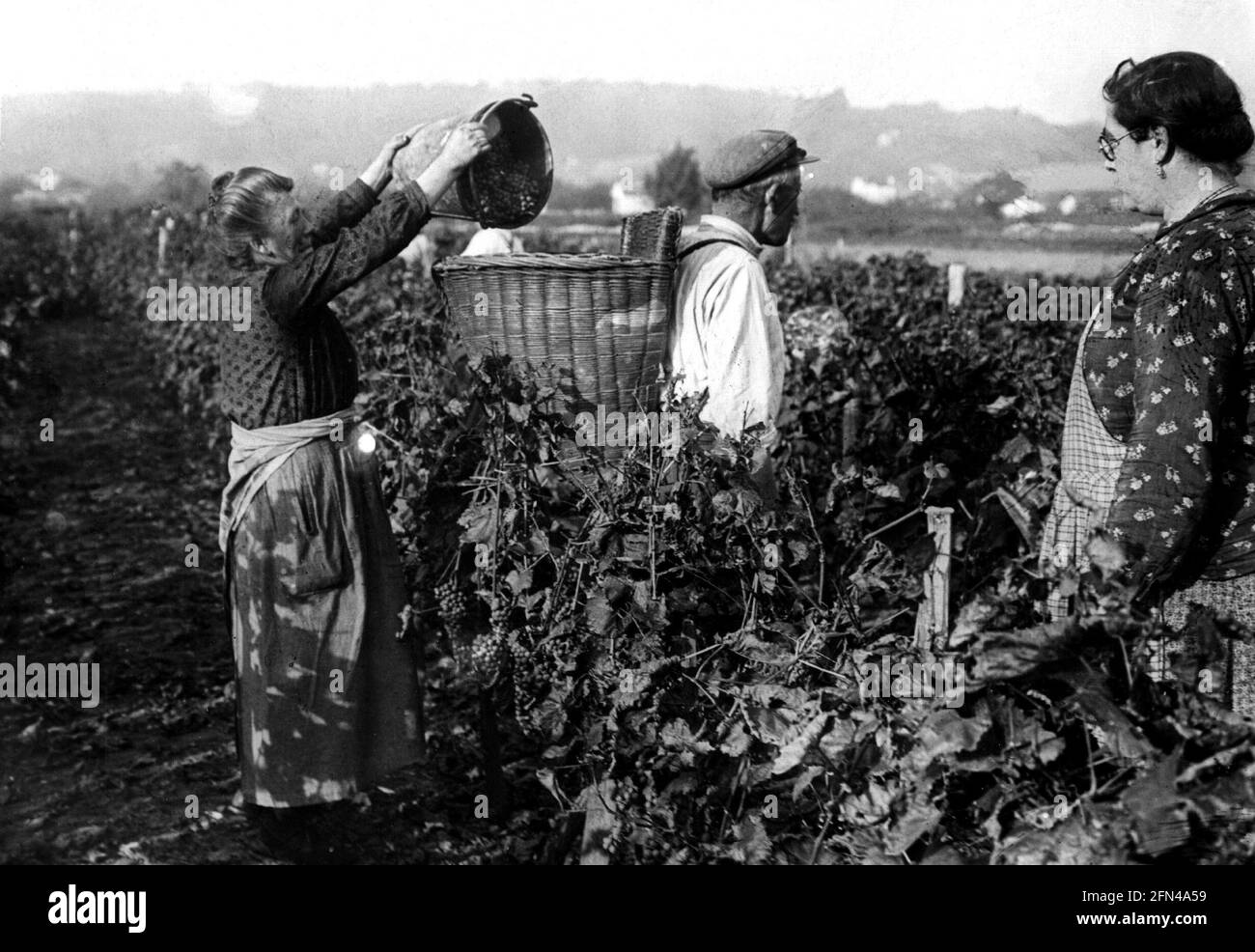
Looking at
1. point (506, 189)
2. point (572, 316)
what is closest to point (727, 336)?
point (572, 316)

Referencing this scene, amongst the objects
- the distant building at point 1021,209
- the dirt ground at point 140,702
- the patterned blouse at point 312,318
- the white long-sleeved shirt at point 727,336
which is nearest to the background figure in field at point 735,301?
the white long-sleeved shirt at point 727,336

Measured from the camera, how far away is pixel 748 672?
220 centimetres

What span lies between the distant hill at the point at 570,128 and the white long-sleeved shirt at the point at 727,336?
661 millimetres

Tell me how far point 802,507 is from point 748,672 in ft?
1.09

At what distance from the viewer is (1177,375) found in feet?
6.25

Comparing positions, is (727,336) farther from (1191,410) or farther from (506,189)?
(1191,410)

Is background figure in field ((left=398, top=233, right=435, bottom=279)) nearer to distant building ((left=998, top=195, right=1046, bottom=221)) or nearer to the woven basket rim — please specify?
distant building ((left=998, top=195, right=1046, bottom=221))

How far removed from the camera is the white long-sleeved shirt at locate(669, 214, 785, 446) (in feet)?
9.09

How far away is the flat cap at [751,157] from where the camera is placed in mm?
2826

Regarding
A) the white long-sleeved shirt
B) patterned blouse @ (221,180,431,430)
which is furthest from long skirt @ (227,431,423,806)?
the white long-sleeved shirt

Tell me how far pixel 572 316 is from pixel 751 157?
0.59 meters

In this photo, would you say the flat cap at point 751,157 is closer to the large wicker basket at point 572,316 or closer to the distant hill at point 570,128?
the large wicker basket at point 572,316

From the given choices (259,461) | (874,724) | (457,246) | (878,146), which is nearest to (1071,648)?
(874,724)
